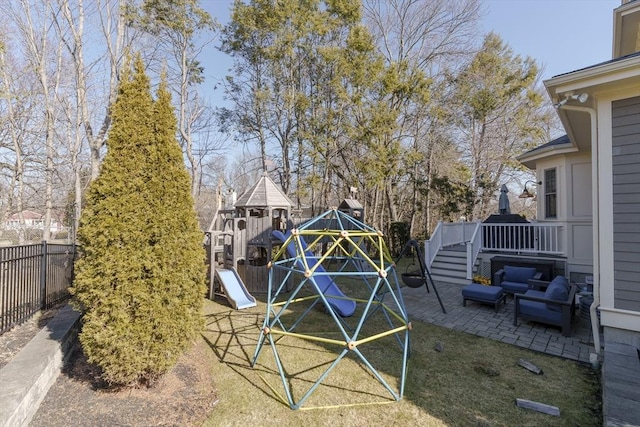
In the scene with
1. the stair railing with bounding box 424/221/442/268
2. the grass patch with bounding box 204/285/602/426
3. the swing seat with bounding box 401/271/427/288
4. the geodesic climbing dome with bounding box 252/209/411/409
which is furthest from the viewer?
the stair railing with bounding box 424/221/442/268

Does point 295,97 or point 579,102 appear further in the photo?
point 295,97

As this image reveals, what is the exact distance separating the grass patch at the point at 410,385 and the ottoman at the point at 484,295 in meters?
1.64

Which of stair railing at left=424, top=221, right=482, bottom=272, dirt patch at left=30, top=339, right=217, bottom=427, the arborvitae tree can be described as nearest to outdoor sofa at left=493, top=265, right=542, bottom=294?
stair railing at left=424, top=221, right=482, bottom=272

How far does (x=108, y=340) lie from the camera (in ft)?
9.77

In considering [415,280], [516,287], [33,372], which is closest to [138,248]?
[33,372]

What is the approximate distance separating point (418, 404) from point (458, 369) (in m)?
1.12

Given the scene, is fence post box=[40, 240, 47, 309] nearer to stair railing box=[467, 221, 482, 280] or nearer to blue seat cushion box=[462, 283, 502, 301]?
blue seat cushion box=[462, 283, 502, 301]

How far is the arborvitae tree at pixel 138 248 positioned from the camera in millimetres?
3055

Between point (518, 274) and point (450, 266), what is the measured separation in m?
2.06

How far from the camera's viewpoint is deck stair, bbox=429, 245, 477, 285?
9.18 meters

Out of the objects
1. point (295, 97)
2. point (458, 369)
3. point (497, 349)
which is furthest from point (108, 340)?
point (295, 97)

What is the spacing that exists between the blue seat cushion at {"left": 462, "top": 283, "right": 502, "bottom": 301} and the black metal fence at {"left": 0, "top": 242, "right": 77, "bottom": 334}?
794cm

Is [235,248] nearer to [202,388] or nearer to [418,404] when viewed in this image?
[202,388]

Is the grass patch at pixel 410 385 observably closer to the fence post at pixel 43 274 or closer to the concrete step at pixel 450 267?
the fence post at pixel 43 274
